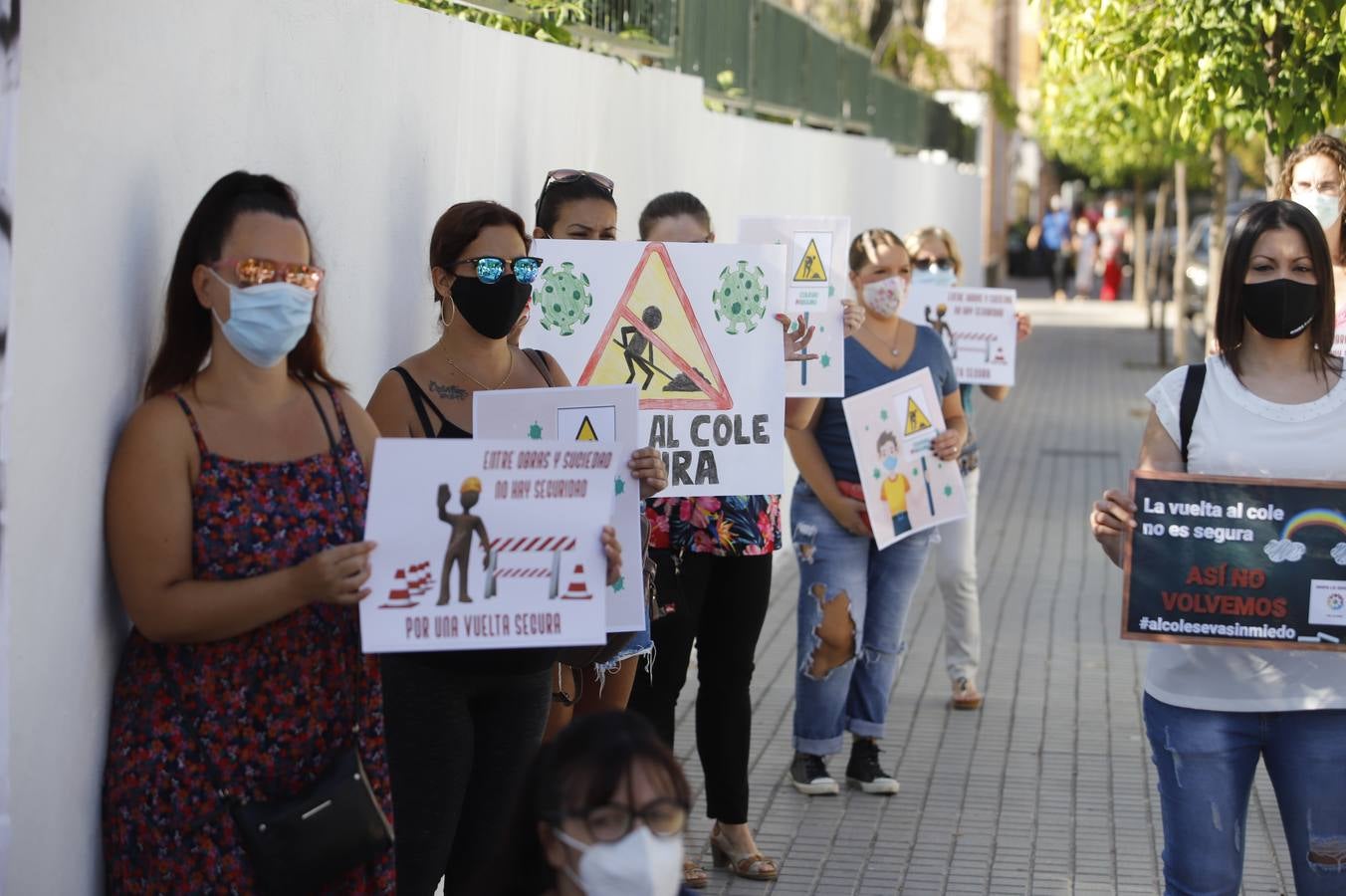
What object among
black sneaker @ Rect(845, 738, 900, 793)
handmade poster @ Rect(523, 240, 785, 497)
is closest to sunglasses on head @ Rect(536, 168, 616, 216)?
handmade poster @ Rect(523, 240, 785, 497)

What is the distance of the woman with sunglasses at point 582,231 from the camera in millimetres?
5105

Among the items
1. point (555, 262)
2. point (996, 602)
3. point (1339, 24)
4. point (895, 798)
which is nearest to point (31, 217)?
point (555, 262)

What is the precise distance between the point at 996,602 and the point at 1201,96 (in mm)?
3903

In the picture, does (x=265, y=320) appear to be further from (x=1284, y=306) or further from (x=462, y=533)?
(x=1284, y=306)

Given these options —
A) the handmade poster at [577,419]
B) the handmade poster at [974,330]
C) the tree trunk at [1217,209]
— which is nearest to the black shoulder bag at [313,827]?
the handmade poster at [577,419]

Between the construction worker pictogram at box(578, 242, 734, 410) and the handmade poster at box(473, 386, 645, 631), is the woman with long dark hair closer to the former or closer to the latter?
the handmade poster at box(473, 386, 645, 631)

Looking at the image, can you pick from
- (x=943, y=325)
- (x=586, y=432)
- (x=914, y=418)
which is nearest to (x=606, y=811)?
(x=586, y=432)

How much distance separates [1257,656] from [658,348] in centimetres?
198

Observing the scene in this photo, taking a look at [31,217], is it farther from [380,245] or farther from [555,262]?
[555,262]

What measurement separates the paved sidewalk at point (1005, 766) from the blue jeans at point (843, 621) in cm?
29

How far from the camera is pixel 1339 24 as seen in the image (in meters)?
6.86

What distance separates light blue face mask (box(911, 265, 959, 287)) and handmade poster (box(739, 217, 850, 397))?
2078 millimetres

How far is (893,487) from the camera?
665cm

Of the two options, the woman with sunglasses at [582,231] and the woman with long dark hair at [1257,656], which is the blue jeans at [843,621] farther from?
the woman with long dark hair at [1257,656]
